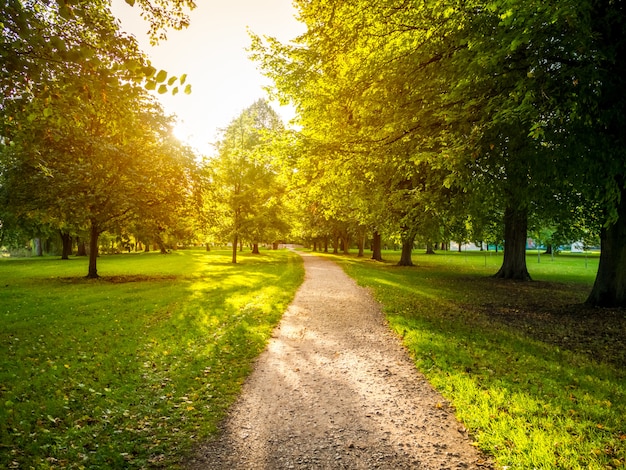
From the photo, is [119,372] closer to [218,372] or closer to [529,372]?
[218,372]

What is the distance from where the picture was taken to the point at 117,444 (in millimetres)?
4258

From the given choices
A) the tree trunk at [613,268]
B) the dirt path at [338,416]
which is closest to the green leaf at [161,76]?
the dirt path at [338,416]

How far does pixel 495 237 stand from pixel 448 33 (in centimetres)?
2114

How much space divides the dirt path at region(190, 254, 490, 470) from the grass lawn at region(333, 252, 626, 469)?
1.42ft

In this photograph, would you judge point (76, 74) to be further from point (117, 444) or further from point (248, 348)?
point (248, 348)

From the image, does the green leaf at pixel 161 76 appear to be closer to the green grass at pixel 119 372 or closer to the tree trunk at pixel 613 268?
the green grass at pixel 119 372

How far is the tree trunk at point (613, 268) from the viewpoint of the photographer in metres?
11.4

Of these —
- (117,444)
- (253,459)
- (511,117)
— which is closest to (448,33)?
(511,117)

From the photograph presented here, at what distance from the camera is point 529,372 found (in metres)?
6.43

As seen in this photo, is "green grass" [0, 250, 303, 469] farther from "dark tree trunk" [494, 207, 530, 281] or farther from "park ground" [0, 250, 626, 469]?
"dark tree trunk" [494, 207, 530, 281]

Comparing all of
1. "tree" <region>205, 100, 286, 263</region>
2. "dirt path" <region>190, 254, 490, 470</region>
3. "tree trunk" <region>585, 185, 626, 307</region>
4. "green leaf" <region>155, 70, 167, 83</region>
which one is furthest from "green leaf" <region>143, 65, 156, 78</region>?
"tree" <region>205, 100, 286, 263</region>

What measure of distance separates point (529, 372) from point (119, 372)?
734 cm

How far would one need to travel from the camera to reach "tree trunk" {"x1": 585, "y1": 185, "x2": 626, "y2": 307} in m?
11.4

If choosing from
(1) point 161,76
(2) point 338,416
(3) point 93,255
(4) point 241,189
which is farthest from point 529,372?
(4) point 241,189
